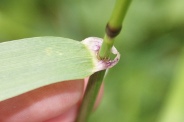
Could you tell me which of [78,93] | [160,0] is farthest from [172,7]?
[78,93]

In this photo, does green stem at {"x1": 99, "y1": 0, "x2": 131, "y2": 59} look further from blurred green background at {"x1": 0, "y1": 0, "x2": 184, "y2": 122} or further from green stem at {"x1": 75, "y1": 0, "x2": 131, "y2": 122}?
blurred green background at {"x1": 0, "y1": 0, "x2": 184, "y2": 122}

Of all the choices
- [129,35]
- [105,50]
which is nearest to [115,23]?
[105,50]

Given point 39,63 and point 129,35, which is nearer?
point 39,63

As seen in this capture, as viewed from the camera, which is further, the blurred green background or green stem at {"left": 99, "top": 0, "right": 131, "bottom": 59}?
the blurred green background

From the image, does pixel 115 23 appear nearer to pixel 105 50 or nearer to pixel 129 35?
pixel 105 50

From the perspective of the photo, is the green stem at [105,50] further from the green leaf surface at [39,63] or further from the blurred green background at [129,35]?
the blurred green background at [129,35]

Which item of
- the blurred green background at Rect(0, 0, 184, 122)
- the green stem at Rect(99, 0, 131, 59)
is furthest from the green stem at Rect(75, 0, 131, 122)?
the blurred green background at Rect(0, 0, 184, 122)
